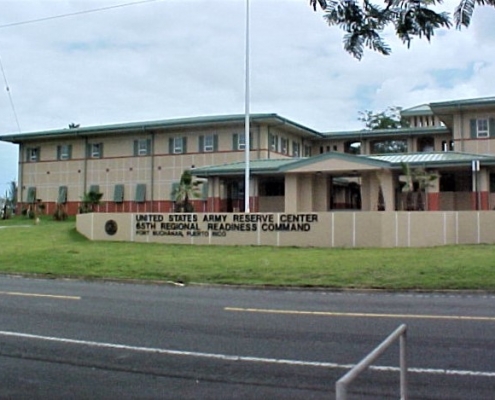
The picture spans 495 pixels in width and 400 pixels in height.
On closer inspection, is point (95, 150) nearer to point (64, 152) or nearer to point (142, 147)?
point (64, 152)

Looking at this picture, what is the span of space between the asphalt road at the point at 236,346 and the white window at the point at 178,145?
117 ft

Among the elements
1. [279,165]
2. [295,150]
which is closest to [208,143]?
[295,150]

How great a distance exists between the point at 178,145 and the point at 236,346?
41866 mm

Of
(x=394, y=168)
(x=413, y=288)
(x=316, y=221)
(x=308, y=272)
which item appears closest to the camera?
(x=413, y=288)

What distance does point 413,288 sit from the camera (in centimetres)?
1587

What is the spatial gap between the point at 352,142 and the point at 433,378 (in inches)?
1956

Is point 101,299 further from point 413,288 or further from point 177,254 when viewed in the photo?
point 177,254

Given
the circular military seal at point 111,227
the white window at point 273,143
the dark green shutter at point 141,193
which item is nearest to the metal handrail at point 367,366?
the circular military seal at point 111,227

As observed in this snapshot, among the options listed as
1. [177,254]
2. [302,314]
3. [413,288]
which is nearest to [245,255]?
[177,254]

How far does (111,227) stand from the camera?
31.6 metres

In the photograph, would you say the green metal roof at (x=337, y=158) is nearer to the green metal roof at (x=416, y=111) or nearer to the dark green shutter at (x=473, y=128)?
the dark green shutter at (x=473, y=128)

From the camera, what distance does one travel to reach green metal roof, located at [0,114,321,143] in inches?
1820

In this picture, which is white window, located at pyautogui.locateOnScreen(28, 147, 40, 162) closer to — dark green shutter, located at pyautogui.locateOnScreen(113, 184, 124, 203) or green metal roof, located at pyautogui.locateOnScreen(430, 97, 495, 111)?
dark green shutter, located at pyautogui.locateOnScreen(113, 184, 124, 203)

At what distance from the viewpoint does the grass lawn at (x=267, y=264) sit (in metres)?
17.1
